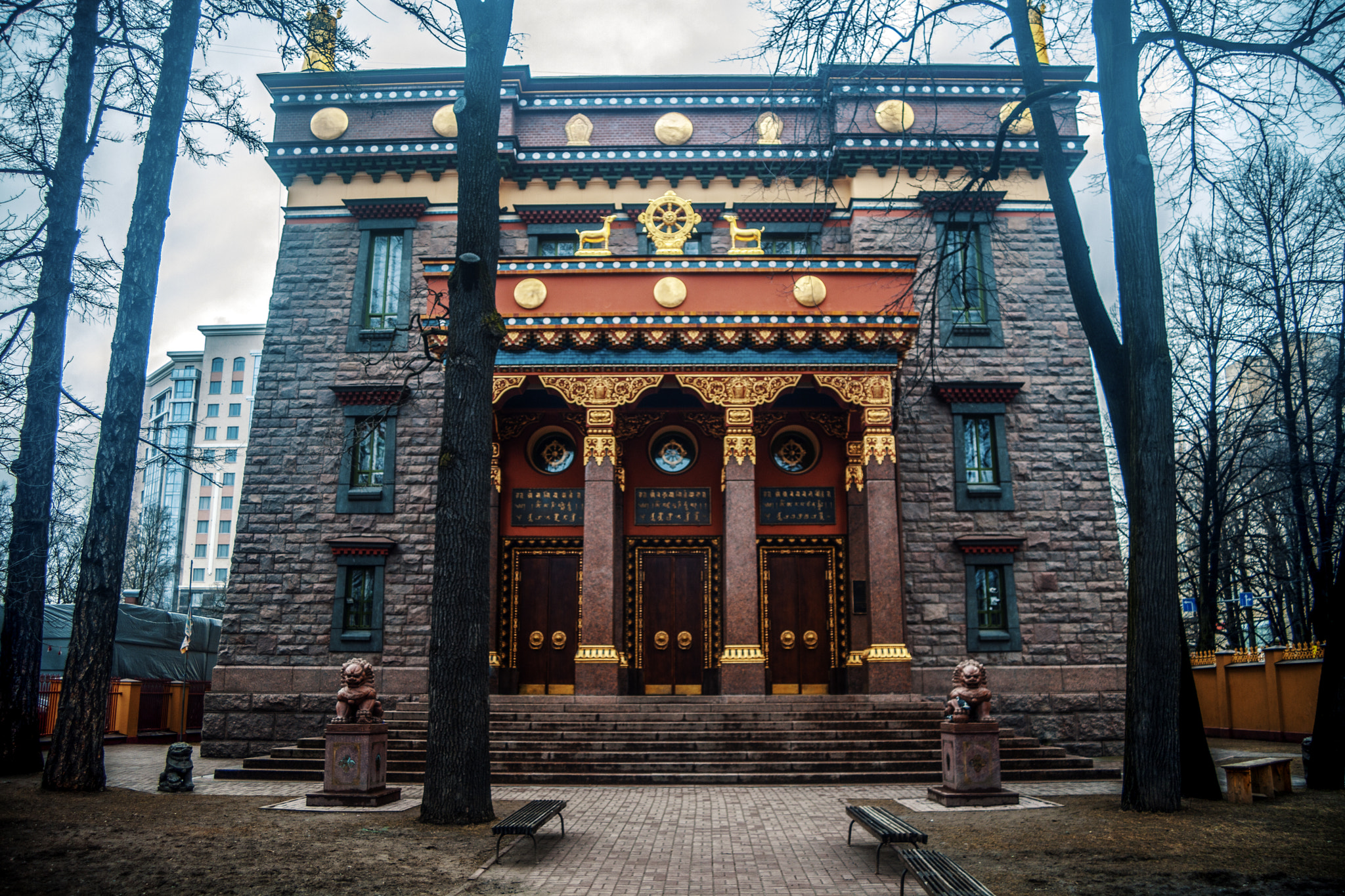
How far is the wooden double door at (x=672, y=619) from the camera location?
19.1m

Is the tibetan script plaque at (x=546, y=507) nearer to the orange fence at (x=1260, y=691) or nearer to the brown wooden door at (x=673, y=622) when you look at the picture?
the brown wooden door at (x=673, y=622)

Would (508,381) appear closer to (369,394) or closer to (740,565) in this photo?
(369,394)

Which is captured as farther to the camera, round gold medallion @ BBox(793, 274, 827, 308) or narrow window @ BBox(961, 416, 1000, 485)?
narrow window @ BBox(961, 416, 1000, 485)

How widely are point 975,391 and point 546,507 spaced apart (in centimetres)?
947

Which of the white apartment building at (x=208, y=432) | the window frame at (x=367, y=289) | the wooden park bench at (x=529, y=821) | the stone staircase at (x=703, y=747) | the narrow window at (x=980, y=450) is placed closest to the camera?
the wooden park bench at (x=529, y=821)

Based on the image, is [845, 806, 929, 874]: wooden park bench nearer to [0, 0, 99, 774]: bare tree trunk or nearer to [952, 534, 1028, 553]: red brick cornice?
[952, 534, 1028, 553]: red brick cornice

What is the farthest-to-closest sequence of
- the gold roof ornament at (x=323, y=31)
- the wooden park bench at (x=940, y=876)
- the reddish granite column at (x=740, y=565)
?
1. the reddish granite column at (x=740, y=565)
2. the gold roof ornament at (x=323, y=31)
3. the wooden park bench at (x=940, y=876)

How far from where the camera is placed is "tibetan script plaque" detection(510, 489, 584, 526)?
64.6ft

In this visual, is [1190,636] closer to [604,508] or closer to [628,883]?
[604,508]

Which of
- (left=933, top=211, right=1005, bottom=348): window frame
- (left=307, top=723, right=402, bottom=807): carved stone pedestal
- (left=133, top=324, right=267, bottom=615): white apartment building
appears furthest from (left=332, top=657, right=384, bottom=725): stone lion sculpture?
(left=133, top=324, right=267, bottom=615): white apartment building

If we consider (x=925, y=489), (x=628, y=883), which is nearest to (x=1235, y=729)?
(x=925, y=489)

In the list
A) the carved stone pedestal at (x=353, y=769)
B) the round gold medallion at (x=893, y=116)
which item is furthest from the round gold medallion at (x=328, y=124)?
the carved stone pedestal at (x=353, y=769)

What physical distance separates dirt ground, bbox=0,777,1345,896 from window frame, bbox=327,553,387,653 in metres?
7.96

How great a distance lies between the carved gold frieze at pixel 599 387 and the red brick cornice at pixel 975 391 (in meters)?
6.27
